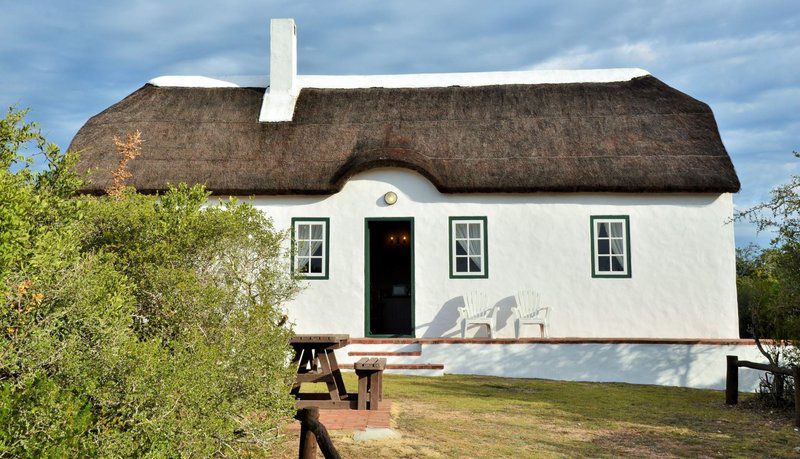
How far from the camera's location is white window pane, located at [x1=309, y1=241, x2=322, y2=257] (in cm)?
1349

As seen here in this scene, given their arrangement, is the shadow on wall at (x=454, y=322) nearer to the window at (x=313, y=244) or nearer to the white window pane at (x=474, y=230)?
the white window pane at (x=474, y=230)

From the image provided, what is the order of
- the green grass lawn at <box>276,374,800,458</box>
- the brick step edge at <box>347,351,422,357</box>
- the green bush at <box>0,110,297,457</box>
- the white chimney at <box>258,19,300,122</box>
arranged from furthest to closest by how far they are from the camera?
1. the white chimney at <box>258,19,300,122</box>
2. the brick step edge at <box>347,351,422,357</box>
3. the green grass lawn at <box>276,374,800,458</box>
4. the green bush at <box>0,110,297,457</box>

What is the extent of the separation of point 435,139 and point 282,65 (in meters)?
4.15

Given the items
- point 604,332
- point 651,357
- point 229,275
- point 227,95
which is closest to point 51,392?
point 229,275

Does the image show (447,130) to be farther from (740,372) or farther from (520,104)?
(740,372)

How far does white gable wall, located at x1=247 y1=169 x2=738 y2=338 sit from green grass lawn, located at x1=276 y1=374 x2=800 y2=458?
7.06 ft

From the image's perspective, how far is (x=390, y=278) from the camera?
17.8 meters

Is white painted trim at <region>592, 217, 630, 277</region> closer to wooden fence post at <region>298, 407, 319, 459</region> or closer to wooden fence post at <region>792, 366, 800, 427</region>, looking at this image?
wooden fence post at <region>792, 366, 800, 427</region>

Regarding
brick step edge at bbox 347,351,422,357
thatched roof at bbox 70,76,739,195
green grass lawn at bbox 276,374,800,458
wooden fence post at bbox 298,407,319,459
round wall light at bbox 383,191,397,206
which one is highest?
thatched roof at bbox 70,76,739,195

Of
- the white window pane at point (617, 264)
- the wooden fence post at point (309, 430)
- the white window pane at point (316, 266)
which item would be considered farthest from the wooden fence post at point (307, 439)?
the white window pane at point (617, 264)

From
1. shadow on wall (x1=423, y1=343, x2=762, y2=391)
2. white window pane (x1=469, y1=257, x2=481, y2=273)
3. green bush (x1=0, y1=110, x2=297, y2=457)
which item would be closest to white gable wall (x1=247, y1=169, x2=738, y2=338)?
white window pane (x1=469, y1=257, x2=481, y2=273)

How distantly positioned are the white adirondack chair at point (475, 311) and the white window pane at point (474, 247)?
2.66ft

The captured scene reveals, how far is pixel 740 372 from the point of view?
11516 millimetres

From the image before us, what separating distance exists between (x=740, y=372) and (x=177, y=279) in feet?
31.8
